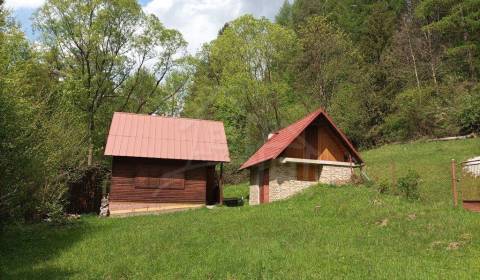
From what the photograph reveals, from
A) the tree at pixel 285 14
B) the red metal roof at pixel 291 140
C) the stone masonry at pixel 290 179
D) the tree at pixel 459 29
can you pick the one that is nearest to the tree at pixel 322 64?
the tree at pixel 459 29

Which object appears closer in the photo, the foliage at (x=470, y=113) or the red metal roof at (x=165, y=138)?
the red metal roof at (x=165, y=138)

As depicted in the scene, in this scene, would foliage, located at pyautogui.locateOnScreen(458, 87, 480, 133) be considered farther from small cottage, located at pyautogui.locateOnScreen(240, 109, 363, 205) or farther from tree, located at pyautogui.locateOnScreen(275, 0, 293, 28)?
tree, located at pyautogui.locateOnScreen(275, 0, 293, 28)

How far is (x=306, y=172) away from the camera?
947 inches

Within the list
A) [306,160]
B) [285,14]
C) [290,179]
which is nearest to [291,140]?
[306,160]

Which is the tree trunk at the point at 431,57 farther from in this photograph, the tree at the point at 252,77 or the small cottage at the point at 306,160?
the small cottage at the point at 306,160

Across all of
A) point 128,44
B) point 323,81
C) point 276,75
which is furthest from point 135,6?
point 323,81

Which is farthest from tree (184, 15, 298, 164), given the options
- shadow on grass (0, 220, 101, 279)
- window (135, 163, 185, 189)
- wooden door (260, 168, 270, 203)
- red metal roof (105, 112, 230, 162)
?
shadow on grass (0, 220, 101, 279)

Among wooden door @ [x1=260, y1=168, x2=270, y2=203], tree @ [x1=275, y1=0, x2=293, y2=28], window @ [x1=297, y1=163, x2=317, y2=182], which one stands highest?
tree @ [x1=275, y1=0, x2=293, y2=28]

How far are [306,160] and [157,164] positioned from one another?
823 cm

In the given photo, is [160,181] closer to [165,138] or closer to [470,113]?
[165,138]

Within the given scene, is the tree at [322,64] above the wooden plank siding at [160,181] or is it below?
above

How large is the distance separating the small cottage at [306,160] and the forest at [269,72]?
Result: 9883 millimetres

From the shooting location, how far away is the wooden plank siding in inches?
902

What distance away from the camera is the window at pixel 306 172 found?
941 inches
